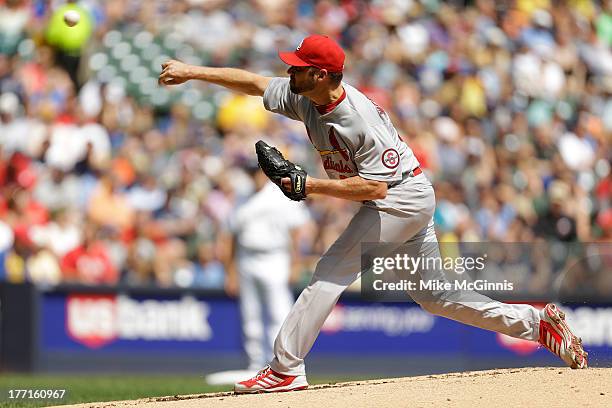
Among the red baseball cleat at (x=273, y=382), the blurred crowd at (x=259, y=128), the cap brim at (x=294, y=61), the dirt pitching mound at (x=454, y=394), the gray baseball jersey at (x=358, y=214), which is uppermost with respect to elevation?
the cap brim at (x=294, y=61)

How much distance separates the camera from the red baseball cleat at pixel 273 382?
7.77 meters

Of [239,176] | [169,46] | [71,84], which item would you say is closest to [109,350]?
[239,176]

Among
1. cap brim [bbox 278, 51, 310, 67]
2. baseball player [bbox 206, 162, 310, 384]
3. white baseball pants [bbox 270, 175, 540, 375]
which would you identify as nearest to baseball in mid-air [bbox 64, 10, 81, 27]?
baseball player [bbox 206, 162, 310, 384]

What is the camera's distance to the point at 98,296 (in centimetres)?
1316

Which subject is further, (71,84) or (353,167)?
(71,84)

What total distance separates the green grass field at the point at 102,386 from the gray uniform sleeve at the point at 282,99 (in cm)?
308

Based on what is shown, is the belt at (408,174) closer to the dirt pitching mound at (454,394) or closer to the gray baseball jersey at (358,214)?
the gray baseball jersey at (358,214)

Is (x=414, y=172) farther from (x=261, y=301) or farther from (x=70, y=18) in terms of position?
(x=261, y=301)

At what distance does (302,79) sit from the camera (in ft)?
23.9

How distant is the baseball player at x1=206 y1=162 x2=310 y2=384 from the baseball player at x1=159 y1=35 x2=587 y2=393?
14.0 feet

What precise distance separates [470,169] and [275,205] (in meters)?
4.87

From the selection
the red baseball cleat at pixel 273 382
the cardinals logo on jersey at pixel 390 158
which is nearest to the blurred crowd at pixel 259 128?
the red baseball cleat at pixel 273 382

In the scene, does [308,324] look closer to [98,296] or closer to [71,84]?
[98,296]

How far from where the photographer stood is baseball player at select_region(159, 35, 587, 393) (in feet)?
23.8
